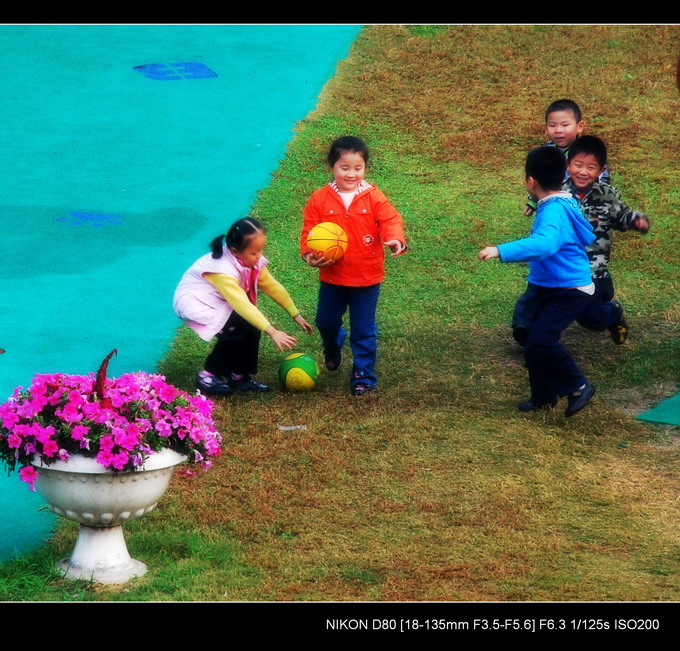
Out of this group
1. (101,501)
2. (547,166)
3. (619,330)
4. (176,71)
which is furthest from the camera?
(176,71)

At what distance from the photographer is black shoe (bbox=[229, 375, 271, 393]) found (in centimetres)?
727

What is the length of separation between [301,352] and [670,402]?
2.48 m

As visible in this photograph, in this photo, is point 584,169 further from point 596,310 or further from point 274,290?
point 274,290

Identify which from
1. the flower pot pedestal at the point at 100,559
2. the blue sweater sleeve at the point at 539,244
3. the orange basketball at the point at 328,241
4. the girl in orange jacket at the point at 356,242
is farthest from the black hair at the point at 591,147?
the flower pot pedestal at the point at 100,559

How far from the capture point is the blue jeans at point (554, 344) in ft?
22.0

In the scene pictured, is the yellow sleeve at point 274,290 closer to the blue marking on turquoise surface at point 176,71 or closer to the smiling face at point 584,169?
Answer: the smiling face at point 584,169

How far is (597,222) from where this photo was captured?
7.60 metres

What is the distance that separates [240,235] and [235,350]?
77cm

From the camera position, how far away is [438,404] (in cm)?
715

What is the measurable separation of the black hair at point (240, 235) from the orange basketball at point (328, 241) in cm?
31

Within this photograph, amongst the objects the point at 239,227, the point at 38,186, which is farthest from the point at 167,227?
the point at 239,227

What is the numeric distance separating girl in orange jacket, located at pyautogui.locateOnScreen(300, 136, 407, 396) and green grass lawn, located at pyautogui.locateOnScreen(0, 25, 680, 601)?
0.35m

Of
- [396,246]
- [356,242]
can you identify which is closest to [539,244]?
[396,246]

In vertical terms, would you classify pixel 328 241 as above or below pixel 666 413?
above
